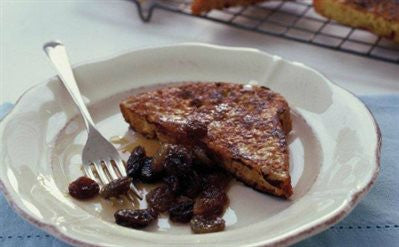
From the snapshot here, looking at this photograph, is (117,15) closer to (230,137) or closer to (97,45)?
(97,45)

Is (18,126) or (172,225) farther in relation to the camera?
(18,126)

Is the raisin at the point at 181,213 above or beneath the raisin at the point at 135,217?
beneath

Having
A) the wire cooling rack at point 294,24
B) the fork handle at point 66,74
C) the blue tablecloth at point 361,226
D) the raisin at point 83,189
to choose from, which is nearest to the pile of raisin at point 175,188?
the raisin at point 83,189

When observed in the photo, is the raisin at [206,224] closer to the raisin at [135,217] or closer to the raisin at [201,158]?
the raisin at [135,217]

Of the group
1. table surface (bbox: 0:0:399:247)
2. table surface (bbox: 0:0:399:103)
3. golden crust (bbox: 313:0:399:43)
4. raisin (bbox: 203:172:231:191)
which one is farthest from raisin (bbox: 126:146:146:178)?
golden crust (bbox: 313:0:399:43)

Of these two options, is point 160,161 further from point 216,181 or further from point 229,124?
point 229,124

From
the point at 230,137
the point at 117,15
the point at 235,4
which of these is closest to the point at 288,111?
the point at 230,137

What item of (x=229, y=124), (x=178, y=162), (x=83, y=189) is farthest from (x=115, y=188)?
(x=229, y=124)

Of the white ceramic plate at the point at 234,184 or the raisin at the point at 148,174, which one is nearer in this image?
the white ceramic plate at the point at 234,184
